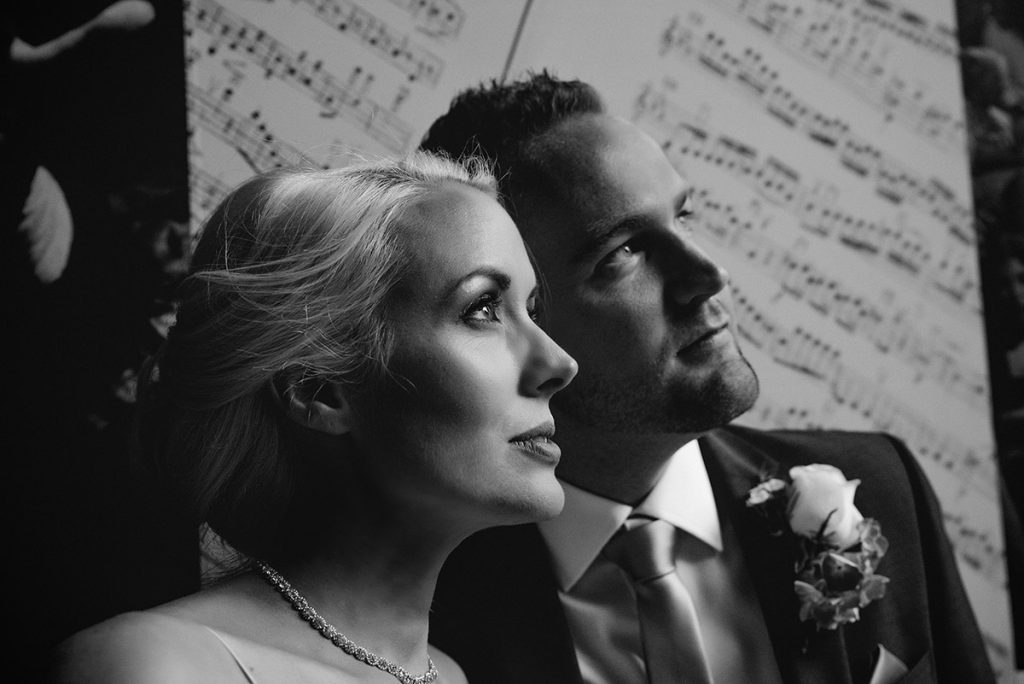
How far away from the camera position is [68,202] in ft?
6.58

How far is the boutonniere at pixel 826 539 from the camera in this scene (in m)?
1.86

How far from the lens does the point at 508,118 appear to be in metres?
2.09

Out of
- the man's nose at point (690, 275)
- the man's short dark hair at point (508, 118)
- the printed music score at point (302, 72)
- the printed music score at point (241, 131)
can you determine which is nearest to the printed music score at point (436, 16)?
the printed music score at point (302, 72)

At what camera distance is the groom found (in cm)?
187

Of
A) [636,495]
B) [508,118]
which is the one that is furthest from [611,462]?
[508,118]

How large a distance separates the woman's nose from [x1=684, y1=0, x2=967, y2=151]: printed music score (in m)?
1.50

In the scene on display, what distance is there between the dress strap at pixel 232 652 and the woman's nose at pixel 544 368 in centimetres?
58

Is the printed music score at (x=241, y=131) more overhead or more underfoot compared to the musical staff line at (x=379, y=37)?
more underfoot

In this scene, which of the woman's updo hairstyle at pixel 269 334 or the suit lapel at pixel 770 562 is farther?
the suit lapel at pixel 770 562

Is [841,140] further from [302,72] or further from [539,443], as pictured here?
[539,443]

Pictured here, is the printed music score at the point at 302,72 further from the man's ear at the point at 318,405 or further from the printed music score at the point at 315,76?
the man's ear at the point at 318,405

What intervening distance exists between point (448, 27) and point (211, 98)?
0.60 meters

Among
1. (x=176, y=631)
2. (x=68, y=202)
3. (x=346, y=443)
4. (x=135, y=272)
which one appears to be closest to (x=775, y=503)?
(x=346, y=443)

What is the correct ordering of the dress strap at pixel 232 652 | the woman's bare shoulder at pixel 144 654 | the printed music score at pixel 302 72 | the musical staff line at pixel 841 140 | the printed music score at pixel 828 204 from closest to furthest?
the woman's bare shoulder at pixel 144 654 < the dress strap at pixel 232 652 < the printed music score at pixel 302 72 < the printed music score at pixel 828 204 < the musical staff line at pixel 841 140
